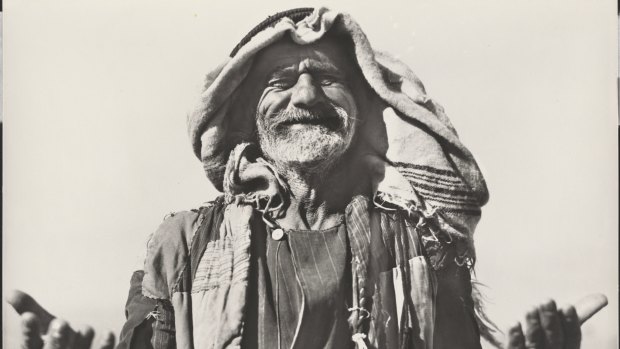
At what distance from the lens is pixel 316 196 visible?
2.72 meters

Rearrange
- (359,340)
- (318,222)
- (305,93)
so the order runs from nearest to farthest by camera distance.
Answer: (359,340), (305,93), (318,222)

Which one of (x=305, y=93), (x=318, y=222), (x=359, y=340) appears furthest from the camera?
(x=318, y=222)

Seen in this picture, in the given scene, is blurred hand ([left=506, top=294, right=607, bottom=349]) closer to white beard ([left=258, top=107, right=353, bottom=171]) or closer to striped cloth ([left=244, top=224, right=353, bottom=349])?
striped cloth ([left=244, top=224, right=353, bottom=349])

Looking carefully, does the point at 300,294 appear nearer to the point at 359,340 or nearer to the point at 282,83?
the point at 359,340

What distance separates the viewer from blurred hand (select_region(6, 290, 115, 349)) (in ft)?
9.06

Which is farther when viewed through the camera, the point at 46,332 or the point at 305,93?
the point at 46,332

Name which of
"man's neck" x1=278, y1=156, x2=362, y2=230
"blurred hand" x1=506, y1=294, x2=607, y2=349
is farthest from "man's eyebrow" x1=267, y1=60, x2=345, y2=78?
"blurred hand" x1=506, y1=294, x2=607, y2=349

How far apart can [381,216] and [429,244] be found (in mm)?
160

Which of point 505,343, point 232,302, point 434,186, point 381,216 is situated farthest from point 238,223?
point 505,343

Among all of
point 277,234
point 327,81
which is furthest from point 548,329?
point 327,81

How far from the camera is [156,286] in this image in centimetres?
264

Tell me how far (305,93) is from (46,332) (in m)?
1.06

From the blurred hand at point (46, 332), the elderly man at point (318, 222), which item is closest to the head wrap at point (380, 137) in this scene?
the elderly man at point (318, 222)

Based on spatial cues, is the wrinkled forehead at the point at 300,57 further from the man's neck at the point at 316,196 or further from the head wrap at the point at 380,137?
the man's neck at the point at 316,196
